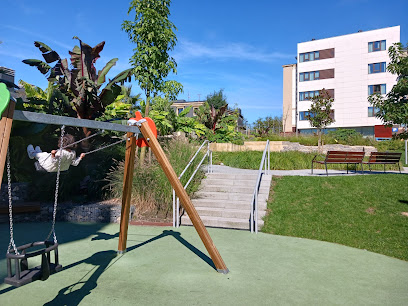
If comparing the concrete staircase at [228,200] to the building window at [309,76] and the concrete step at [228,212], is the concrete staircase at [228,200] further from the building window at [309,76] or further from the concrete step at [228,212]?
the building window at [309,76]

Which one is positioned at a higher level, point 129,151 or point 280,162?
point 129,151

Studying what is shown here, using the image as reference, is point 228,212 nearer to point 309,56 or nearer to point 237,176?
point 237,176

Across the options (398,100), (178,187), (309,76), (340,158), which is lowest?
(178,187)

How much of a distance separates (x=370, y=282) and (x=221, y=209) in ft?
13.7

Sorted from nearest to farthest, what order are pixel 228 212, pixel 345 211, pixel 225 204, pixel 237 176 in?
1. pixel 345 211
2. pixel 228 212
3. pixel 225 204
4. pixel 237 176

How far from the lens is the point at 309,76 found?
1757 inches

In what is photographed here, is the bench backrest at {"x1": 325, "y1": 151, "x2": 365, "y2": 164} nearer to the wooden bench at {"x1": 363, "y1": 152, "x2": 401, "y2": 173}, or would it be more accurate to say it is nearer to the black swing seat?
the wooden bench at {"x1": 363, "y1": 152, "x2": 401, "y2": 173}

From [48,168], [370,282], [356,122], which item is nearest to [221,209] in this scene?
[370,282]

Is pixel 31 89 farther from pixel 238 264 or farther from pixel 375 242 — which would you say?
pixel 375 242

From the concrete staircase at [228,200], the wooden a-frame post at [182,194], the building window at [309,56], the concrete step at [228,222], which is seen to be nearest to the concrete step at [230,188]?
the concrete staircase at [228,200]

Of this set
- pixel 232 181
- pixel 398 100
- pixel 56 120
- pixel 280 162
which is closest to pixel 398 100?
pixel 398 100

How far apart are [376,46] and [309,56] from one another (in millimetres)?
8434

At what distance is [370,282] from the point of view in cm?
421

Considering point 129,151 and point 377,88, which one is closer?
point 129,151
